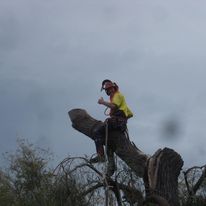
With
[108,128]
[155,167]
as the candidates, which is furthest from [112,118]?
[155,167]

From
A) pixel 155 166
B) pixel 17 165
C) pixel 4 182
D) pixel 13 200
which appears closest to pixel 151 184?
pixel 155 166

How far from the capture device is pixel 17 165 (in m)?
14.6

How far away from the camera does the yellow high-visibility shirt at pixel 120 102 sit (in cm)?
1109

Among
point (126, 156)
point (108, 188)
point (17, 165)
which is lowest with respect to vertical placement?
point (108, 188)

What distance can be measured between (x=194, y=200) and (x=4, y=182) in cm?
385

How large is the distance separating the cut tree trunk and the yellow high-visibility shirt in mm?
370

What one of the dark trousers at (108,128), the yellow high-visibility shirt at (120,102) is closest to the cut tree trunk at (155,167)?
the dark trousers at (108,128)

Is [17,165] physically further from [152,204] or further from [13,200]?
[152,204]

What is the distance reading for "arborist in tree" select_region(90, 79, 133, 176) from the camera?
1106 cm

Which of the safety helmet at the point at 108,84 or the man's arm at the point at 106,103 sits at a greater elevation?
the safety helmet at the point at 108,84

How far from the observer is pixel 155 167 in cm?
1079

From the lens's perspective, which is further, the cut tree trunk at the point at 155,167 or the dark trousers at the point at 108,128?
the dark trousers at the point at 108,128

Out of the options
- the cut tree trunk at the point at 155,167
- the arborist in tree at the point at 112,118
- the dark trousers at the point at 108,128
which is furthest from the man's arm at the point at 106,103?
the cut tree trunk at the point at 155,167

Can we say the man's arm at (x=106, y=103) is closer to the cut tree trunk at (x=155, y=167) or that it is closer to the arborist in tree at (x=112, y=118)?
the arborist in tree at (x=112, y=118)
